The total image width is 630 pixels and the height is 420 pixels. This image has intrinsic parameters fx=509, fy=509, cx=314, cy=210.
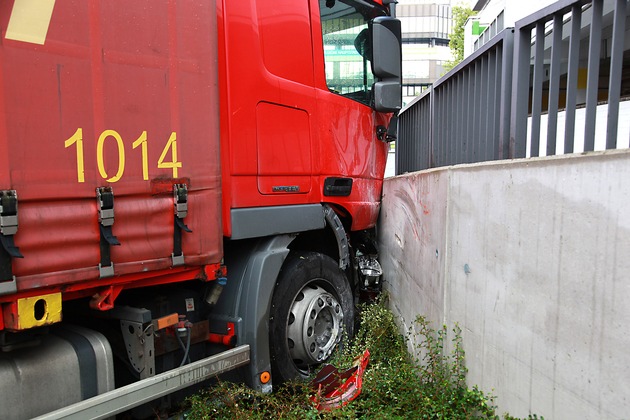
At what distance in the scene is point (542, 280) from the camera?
2.23 metres

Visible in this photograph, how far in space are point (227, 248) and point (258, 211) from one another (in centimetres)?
34

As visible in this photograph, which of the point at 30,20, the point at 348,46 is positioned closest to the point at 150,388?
the point at 30,20

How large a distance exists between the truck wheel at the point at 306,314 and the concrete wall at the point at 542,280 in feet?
2.96

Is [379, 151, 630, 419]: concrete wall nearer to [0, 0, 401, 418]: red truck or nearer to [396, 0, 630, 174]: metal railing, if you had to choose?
[396, 0, 630, 174]: metal railing

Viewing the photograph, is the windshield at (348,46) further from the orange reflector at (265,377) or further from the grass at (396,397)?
the orange reflector at (265,377)

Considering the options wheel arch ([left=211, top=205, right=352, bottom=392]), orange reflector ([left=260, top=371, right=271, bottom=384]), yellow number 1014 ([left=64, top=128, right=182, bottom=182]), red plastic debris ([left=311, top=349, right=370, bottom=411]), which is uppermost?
yellow number 1014 ([left=64, top=128, right=182, bottom=182])

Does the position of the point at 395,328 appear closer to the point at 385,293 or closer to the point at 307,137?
the point at 385,293

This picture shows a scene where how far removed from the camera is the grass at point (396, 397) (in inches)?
113

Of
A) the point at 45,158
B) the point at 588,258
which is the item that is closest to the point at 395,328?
the point at 588,258

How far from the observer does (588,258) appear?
1.93 metres

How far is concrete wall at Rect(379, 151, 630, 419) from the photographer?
180 cm

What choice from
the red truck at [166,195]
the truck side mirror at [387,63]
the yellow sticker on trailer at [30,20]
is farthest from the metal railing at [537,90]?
the yellow sticker on trailer at [30,20]

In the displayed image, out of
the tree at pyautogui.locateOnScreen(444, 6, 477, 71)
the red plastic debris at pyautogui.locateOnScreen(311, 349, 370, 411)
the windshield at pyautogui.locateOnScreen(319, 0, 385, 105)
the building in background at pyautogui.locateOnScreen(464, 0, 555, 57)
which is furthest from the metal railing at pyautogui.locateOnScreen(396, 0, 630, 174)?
the tree at pyautogui.locateOnScreen(444, 6, 477, 71)

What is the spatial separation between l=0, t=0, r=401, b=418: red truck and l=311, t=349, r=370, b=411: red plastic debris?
196 mm
